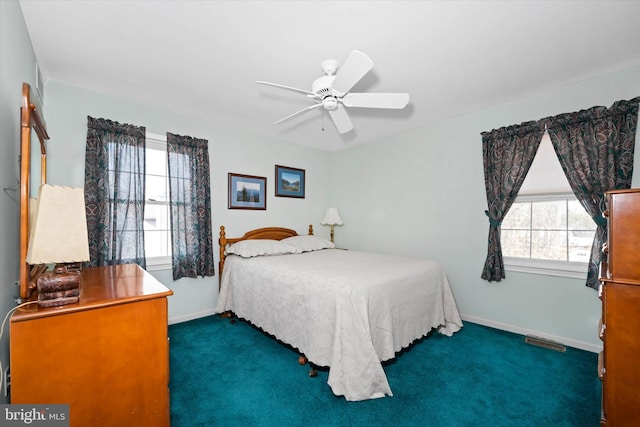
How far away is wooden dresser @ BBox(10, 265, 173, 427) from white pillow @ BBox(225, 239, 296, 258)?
1.92 metres

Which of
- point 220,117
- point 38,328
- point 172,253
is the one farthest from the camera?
point 220,117

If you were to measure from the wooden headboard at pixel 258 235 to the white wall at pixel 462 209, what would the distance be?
1059 millimetres

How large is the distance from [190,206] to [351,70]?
2.47m

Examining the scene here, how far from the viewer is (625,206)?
4.61ft

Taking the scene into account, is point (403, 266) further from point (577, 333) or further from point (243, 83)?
point (243, 83)

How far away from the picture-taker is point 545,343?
106 inches

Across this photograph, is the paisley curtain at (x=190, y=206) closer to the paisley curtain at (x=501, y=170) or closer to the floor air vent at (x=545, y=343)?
the paisley curtain at (x=501, y=170)

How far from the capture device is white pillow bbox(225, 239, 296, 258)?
3344 millimetres

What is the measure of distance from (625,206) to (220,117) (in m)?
3.70

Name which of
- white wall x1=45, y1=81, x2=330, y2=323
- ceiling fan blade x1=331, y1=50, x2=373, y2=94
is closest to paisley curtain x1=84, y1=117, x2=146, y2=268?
white wall x1=45, y1=81, x2=330, y2=323

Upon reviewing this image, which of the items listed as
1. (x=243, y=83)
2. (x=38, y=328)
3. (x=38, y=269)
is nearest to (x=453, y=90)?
(x=243, y=83)

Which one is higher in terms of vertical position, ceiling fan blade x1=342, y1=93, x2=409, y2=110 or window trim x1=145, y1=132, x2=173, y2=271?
ceiling fan blade x1=342, y1=93, x2=409, y2=110

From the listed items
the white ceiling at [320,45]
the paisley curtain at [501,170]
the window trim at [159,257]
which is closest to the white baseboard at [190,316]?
the window trim at [159,257]

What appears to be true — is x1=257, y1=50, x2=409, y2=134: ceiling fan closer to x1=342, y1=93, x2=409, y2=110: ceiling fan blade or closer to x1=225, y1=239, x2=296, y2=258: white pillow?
x1=342, y1=93, x2=409, y2=110: ceiling fan blade
